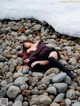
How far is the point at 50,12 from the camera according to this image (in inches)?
227

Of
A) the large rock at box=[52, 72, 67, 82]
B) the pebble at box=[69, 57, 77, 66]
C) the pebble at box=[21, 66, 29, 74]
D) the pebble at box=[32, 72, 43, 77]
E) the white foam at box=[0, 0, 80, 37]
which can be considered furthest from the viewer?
the white foam at box=[0, 0, 80, 37]

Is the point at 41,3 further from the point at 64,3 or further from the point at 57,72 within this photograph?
the point at 57,72

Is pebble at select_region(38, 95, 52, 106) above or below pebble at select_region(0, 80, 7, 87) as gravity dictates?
above

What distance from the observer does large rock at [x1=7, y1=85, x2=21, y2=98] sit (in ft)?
11.4

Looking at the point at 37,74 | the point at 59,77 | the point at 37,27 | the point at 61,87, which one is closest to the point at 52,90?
the point at 61,87

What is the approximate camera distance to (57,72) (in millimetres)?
3764

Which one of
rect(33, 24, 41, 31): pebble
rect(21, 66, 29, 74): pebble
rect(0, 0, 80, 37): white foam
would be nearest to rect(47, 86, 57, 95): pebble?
rect(21, 66, 29, 74): pebble

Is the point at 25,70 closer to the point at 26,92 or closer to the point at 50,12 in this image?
the point at 26,92

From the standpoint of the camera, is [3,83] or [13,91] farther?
[3,83]

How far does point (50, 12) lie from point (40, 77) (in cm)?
228

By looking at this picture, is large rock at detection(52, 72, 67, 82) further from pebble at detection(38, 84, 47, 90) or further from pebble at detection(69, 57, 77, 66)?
pebble at detection(69, 57, 77, 66)

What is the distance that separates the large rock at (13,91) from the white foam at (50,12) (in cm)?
174

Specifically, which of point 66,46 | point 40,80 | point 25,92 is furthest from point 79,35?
point 25,92

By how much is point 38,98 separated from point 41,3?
11.4 ft
